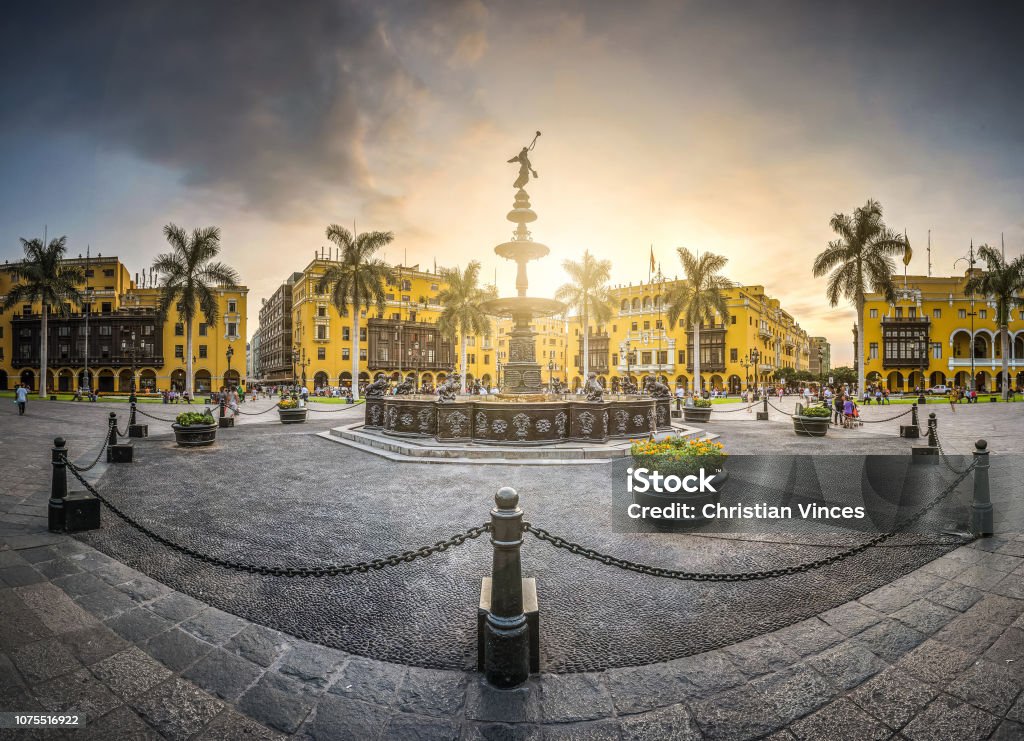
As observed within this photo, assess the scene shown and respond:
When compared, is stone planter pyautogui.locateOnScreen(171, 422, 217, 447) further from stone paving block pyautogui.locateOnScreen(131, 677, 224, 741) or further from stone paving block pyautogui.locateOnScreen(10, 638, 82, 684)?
stone paving block pyautogui.locateOnScreen(131, 677, 224, 741)

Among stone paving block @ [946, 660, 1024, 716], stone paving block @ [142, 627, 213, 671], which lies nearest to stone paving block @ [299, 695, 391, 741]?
stone paving block @ [142, 627, 213, 671]

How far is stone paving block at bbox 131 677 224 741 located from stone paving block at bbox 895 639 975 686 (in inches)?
175

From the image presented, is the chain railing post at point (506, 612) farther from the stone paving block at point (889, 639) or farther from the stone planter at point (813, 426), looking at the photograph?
the stone planter at point (813, 426)

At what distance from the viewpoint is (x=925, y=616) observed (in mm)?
Answer: 3576

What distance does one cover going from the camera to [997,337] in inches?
2340

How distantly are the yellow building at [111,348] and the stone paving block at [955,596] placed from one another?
64.1 meters

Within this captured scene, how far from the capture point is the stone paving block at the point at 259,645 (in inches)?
122

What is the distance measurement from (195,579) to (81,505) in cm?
255

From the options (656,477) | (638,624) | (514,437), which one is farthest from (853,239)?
(638,624)

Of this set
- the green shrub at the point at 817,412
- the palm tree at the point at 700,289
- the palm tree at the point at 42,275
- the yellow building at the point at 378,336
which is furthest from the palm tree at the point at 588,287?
the palm tree at the point at 42,275

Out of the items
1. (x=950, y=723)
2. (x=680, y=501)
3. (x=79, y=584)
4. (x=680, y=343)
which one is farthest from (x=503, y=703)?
(x=680, y=343)

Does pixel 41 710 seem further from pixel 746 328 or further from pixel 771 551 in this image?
pixel 746 328

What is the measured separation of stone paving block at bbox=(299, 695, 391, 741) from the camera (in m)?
2.40

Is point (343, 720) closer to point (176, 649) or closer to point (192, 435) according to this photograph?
point (176, 649)
